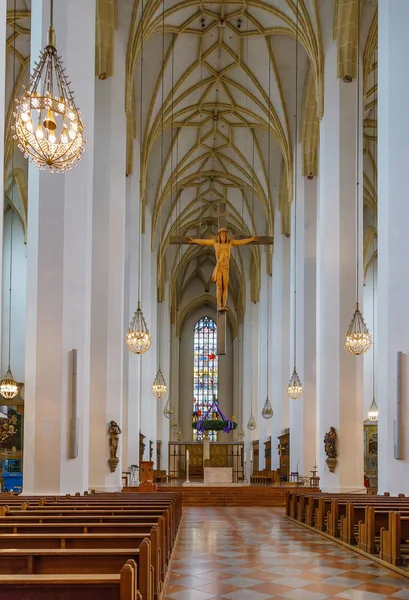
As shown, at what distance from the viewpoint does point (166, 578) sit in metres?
7.41

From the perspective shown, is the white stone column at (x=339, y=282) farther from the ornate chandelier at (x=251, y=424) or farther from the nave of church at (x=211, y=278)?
the ornate chandelier at (x=251, y=424)

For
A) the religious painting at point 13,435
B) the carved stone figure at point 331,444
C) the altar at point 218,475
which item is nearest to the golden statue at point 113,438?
the carved stone figure at point 331,444

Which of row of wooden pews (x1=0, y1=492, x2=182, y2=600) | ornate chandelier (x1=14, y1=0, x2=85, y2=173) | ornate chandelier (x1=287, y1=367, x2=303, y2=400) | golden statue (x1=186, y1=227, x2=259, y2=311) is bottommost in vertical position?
row of wooden pews (x1=0, y1=492, x2=182, y2=600)

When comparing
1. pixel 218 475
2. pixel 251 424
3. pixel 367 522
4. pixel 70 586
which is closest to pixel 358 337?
pixel 367 522

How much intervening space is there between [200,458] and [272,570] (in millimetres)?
35087

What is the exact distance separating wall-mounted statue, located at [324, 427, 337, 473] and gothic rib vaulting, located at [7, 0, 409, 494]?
73 millimetres

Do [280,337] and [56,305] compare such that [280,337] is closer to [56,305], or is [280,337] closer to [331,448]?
[331,448]

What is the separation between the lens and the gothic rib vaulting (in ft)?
41.1

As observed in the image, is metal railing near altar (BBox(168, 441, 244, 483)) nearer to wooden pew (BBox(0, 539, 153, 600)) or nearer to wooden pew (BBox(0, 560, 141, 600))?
wooden pew (BBox(0, 539, 153, 600))

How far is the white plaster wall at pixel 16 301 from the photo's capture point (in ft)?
90.5

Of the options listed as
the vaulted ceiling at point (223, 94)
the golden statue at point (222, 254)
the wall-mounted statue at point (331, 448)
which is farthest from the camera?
the vaulted ceiling at point (223, 94)

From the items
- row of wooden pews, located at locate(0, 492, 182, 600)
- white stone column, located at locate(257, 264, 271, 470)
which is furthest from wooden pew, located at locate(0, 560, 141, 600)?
white stone column, located at locate(257, 264, 271, 470)

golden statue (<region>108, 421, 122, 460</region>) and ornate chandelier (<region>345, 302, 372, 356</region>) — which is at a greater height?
ornate chandelier (<region>345, 302, 372, 356</region>)

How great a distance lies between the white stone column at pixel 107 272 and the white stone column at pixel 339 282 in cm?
549
